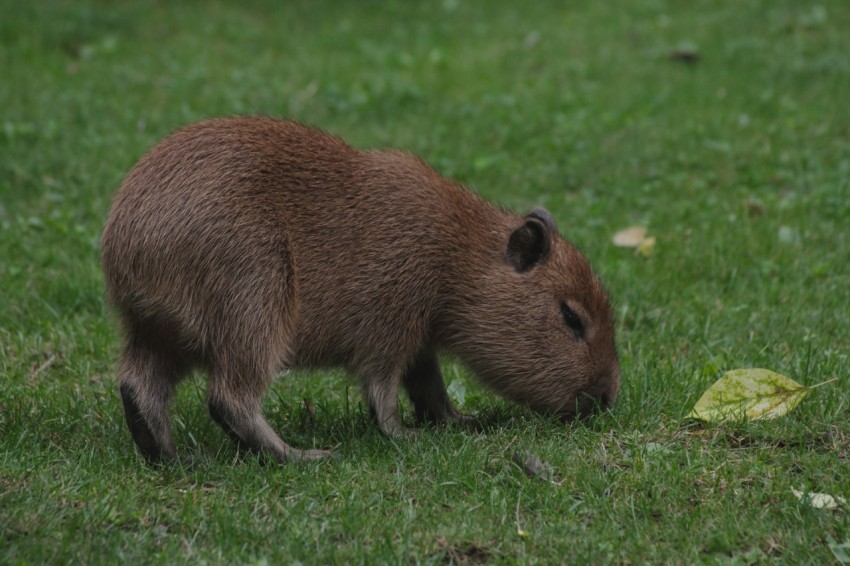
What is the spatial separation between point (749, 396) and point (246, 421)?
2043 mm

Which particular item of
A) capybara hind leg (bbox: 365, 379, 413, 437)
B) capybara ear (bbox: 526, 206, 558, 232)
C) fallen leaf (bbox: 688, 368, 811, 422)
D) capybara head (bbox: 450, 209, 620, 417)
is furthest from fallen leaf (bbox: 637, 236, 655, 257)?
capybara hind leg (bbox: 365, 379, 413, 437)

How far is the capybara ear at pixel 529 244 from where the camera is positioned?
489 cm

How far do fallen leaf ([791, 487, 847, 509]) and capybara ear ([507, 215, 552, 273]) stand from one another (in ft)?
5.07

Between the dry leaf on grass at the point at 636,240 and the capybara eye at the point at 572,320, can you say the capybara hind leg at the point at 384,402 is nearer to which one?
the capybara eye at the point at 572,320

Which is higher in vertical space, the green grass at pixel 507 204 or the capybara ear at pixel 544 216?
the capybara ear at pixel 544 216

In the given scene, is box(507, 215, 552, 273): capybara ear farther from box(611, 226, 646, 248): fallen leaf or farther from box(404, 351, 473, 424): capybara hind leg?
box(611, 226, 646, 248): fallen leaf

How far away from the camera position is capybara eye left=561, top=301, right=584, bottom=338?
4.90m

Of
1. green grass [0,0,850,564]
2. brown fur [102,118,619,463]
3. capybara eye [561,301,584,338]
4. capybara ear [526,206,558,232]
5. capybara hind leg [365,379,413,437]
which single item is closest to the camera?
green grass [0,0,850,564]

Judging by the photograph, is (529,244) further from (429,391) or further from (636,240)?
(636,240)

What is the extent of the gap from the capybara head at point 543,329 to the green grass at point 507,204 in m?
0.17

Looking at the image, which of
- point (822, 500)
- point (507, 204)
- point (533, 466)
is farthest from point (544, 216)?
point (507, 204)

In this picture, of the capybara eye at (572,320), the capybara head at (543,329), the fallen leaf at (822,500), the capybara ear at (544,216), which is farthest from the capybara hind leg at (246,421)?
the fallen leaf at (822,500)

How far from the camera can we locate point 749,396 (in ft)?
15.3

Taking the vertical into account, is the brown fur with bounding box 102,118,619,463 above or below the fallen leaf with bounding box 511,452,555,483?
above
